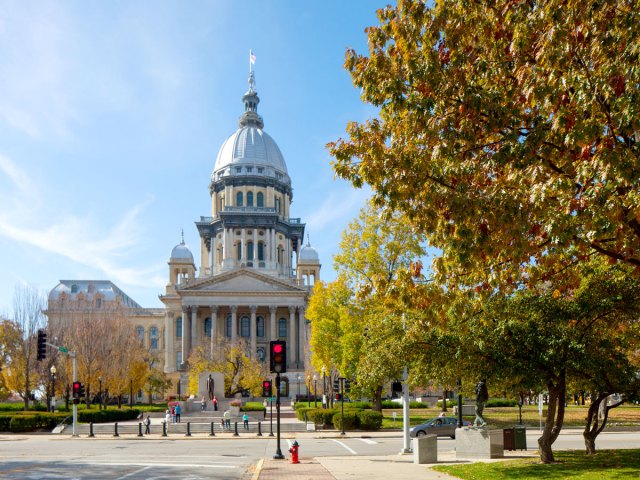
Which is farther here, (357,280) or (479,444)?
(357,280)

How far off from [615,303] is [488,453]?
7516 mm

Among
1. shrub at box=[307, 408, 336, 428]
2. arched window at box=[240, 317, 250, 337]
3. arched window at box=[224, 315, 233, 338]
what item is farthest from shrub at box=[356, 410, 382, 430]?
arched window at box=[240, 317, 250, 337]

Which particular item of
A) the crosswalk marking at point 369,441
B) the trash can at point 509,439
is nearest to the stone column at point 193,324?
the crosswalk marking at point 369,441

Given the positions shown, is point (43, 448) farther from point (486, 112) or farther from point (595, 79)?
point (595, 79)

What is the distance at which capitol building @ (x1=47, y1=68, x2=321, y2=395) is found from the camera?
345 feet

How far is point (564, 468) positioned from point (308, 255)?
106524mm

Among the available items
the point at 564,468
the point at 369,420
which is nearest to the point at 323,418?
the point at 369,420

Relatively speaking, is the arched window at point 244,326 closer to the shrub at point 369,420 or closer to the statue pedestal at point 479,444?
the shrub at point 369,420

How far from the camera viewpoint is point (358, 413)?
141ft

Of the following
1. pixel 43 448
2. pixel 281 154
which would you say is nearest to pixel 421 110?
pixel 43 448

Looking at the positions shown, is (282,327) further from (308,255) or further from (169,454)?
(169,454)

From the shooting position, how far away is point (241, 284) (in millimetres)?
105750

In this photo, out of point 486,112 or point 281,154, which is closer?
point 486,112

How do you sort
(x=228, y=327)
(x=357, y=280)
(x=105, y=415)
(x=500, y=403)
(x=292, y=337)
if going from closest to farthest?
(x=357, y=280)
(x=105, y=415)
(x=500, y=403)
(x=292, y=337)
(x=228, y=327)
